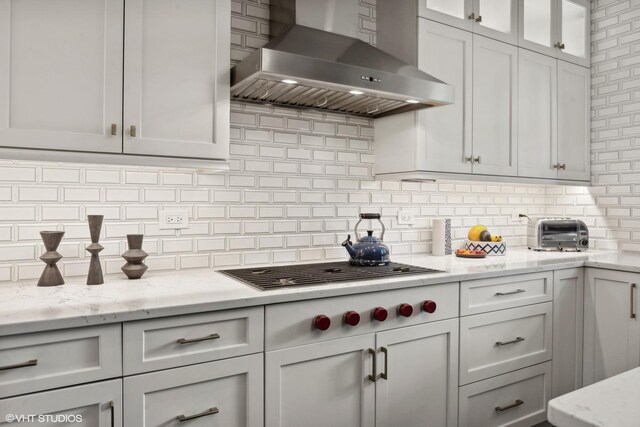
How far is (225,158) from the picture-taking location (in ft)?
6.50

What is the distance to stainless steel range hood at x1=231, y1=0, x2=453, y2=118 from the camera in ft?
6.29

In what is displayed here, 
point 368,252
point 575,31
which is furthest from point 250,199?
point 575,31

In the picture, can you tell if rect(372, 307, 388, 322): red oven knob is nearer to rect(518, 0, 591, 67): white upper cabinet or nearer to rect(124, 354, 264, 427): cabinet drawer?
rect(124, 354, 264, 427): cabinet drawer

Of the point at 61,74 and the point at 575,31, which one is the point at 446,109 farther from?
the point at 61,74

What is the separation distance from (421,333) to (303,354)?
1.96 feet

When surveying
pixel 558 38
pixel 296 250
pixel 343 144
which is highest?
pixel 558 38

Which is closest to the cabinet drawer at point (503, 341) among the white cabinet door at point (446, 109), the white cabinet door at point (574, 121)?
the white cabinet door at point (446, 109)

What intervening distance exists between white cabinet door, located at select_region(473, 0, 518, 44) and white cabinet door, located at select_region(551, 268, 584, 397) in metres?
1.47

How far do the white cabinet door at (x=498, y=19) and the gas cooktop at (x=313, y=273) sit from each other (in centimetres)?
155

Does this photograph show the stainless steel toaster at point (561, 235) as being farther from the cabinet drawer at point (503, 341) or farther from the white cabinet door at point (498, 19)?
the white cabinet door at point (498, 19)

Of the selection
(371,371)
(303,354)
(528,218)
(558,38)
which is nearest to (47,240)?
(303,354)

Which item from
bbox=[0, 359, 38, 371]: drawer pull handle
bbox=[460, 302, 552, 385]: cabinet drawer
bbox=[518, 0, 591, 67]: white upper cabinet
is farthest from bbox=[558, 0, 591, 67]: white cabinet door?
bbox=[0, 359, 38, 371]: drawer pull handle

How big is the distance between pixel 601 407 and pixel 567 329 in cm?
218

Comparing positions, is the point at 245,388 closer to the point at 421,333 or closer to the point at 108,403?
the point at 108,403
